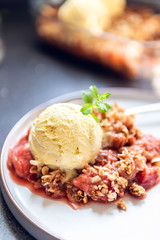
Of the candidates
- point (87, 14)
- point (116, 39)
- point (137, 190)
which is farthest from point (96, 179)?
point (87, 14)

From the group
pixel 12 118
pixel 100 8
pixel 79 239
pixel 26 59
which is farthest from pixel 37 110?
pixel 100 8

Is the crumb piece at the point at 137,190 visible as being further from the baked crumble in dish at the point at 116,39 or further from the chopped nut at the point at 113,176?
the baked crumble in dish at the point at 116,39

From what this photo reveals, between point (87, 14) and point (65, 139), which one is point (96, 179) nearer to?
point (65, 139)

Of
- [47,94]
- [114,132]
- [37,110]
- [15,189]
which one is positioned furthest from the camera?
[47,94]

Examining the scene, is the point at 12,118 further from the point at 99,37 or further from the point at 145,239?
the point at 145,239

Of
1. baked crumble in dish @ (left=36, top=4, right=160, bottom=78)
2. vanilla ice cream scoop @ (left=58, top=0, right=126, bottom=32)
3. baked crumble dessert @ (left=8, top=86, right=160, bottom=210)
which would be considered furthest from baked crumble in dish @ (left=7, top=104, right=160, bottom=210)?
vanilla ice cream scoop @ (left=58, top=0, right=126, bottom=32)

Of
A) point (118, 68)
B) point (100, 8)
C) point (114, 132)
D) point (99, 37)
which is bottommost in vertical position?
point (114, 132)

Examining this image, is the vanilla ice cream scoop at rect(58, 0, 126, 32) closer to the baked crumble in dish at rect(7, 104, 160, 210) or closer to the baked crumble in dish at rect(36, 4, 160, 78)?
the baked crumble in dish at rect(36, 4, 160, 78)

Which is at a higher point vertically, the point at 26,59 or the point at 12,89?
the point at 26,59
